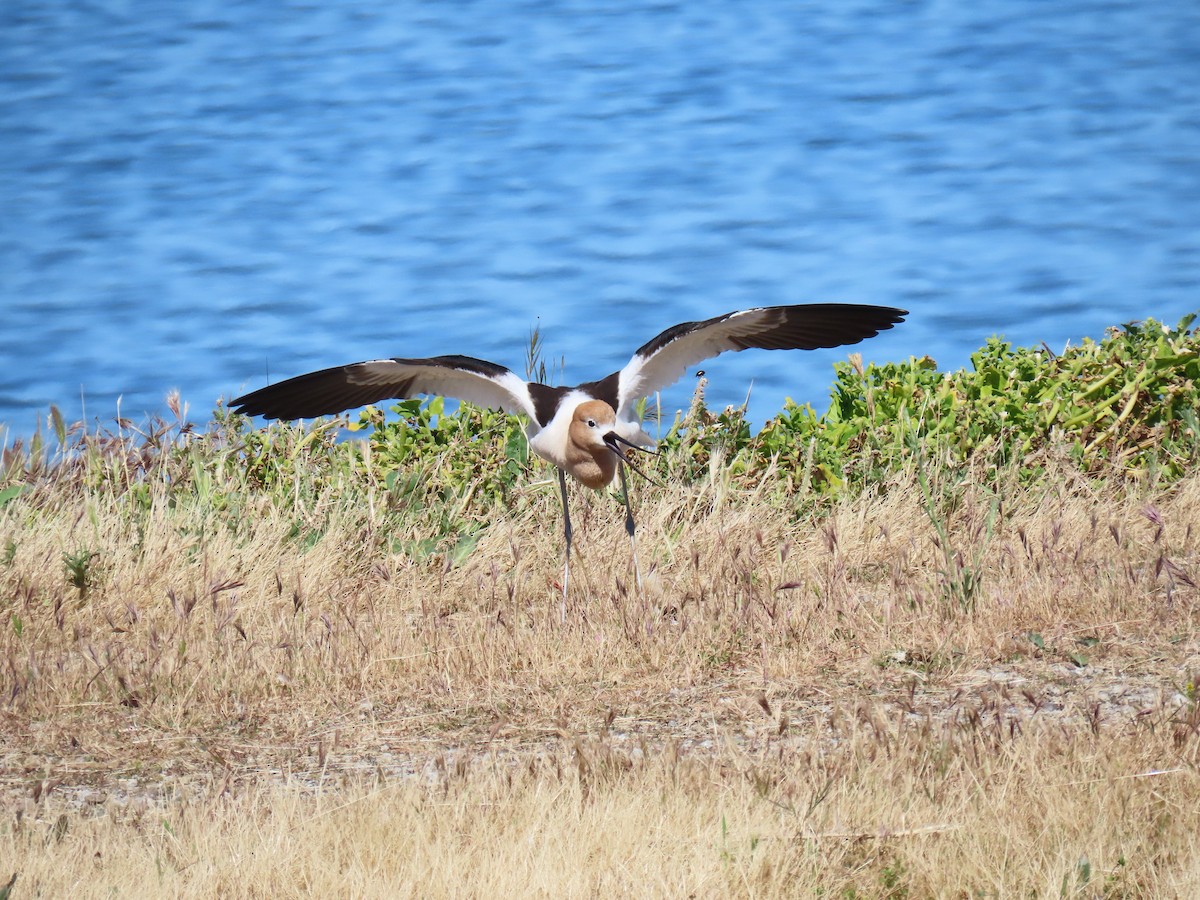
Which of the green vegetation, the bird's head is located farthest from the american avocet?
the green vegetation

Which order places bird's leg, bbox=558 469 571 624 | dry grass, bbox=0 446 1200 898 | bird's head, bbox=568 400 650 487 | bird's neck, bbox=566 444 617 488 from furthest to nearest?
bird's neck, bbox=566 444 617 488 → bird's head, bbox=568 400 650 487 → bird's leg, bbox=558 469 571 624 → dry grass, bbox=0 446 1200 898

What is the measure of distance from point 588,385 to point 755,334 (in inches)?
36.4

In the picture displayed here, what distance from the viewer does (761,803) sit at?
4062 mm

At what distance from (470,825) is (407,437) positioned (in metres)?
4.20

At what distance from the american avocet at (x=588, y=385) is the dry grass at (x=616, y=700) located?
523 millimetres

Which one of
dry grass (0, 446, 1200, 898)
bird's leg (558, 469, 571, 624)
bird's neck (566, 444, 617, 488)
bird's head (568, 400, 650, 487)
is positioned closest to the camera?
dry grass (0, 446, 1200, 898)

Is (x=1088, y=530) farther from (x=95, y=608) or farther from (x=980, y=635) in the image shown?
(x=95, y=608)

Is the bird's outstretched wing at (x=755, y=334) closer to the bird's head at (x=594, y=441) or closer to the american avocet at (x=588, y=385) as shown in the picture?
the american avocet at (x=588, y=385)

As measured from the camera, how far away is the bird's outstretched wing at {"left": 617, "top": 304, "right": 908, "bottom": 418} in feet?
22.3

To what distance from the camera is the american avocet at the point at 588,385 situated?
6.80m

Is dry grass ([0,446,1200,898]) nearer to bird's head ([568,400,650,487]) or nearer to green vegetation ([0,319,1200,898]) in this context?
green vegetation ([0,319,1200,898])

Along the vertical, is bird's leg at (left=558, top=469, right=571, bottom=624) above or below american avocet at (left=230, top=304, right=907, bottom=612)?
below

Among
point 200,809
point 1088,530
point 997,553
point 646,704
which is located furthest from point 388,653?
point 1088,530

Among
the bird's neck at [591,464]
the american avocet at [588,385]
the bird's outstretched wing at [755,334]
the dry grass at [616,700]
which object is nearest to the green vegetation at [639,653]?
the dry grass at [616,700]
